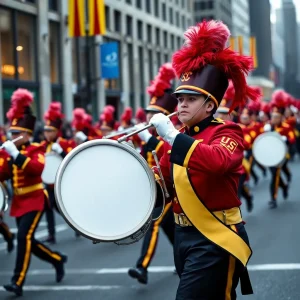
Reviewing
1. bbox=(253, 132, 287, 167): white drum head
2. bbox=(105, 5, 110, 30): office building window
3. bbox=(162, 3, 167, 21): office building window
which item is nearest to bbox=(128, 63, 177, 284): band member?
bbox=(253, 132, 287, 167): white drum head

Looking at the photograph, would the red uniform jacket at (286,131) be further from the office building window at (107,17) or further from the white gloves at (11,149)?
the office building window at (107,17)

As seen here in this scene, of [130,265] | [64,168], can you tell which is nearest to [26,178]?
[130,265]

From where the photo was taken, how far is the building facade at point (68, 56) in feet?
91.5

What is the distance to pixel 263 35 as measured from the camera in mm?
139375

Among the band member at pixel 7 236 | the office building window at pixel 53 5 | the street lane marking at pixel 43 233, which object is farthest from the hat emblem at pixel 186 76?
the office building window at pixel 53 5

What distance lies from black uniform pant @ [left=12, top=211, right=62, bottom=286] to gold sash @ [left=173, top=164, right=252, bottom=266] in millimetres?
3528

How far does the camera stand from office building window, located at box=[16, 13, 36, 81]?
28845 millimetres

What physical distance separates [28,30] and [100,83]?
322 inches

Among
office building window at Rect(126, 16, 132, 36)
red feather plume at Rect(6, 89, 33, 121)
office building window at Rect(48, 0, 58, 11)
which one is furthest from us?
office building window at Rect(126, 16, 132, 36)

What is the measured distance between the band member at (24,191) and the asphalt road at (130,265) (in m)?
0.29

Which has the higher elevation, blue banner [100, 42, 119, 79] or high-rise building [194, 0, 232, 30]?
high-rise building [194, 0, 232, 30]

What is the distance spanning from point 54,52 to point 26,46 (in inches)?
104

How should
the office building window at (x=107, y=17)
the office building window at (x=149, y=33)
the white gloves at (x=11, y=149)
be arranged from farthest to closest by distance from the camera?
the office building window at (x=149, y=33) → the office building window at (x=107, y=17) → the white gloves at (x=11, y=149)

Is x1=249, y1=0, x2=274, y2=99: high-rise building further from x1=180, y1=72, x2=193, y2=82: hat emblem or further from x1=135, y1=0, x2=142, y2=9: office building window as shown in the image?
x1=180, y1=72, x2=193, y2=82: hat emblem
